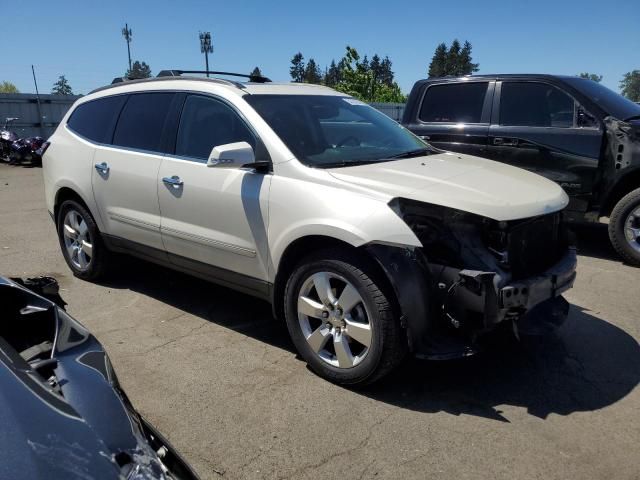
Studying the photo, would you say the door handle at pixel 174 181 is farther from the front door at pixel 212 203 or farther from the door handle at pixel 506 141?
the door handle at pixel 506 141

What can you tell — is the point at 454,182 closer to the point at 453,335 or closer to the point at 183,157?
the point at 453,335

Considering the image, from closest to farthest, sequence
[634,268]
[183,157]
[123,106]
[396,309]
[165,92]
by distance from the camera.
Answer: [396,309]
[183,157]
[165,92]
[123,106]
[634,268]

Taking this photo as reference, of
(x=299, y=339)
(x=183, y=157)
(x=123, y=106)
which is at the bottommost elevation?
(x=299, y=339)

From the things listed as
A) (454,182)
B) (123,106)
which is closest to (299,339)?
(454,182)

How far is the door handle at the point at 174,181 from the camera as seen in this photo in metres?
4.08

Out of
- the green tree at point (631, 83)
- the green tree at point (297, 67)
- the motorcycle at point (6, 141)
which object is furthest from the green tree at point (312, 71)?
the motorcycle at point (6, 141)

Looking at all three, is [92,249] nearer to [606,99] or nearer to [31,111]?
[606,99]

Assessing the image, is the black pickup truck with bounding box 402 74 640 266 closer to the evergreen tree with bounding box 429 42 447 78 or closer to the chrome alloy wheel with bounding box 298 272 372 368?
the chrome alloy wheel with bounding box 298 272 372 368

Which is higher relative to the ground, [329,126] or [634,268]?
[329,126]

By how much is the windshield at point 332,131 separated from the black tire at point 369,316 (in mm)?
689

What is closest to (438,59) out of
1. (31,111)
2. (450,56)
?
(450,56)

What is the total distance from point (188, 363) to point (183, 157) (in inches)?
60.0

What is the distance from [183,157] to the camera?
164 inches

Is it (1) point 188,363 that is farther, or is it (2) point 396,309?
(1) point 188,363
